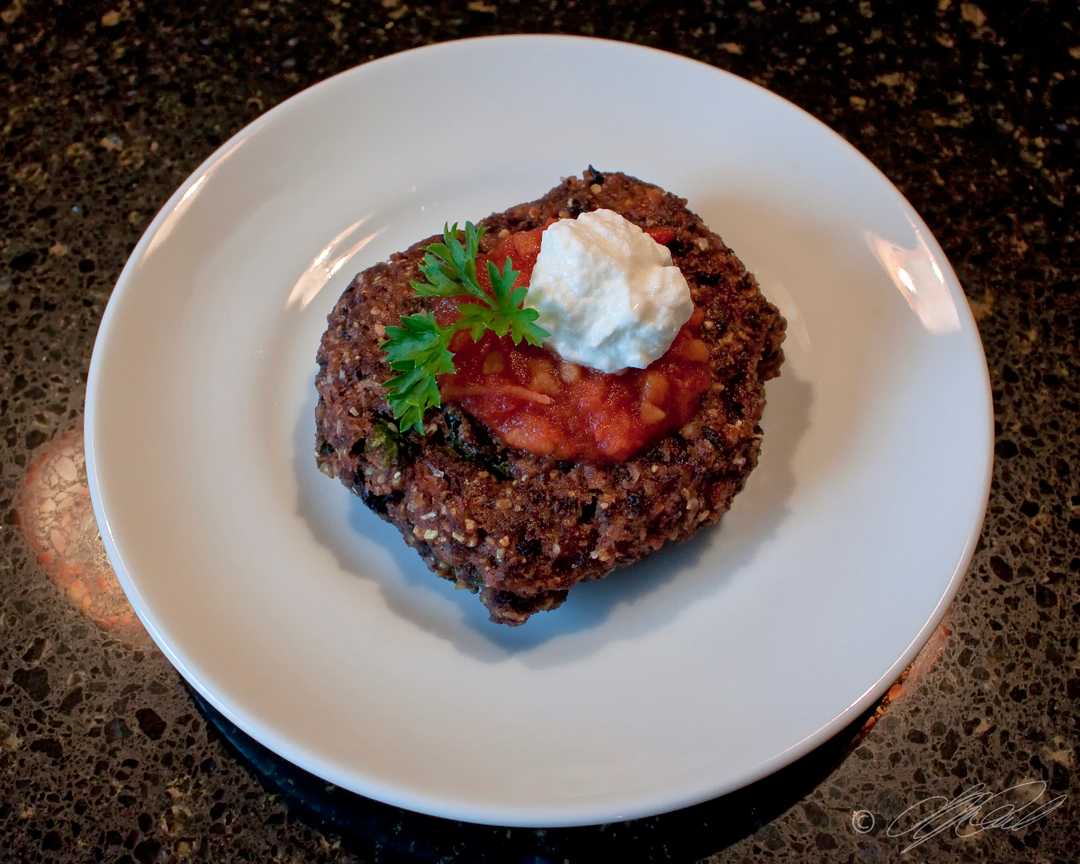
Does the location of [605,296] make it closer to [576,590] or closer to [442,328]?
[442,328]

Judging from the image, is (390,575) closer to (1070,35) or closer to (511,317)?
(511,317)

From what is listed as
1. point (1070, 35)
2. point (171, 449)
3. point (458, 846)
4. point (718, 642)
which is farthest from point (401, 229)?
point (1070, 35)

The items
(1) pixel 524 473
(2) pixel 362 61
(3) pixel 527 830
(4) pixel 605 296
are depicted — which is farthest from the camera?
(2) pixel 362 61

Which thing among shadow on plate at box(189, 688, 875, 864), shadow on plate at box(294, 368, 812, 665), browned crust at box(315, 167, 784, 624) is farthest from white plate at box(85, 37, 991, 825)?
shadow on plate at box(189, 688, 875, 864)

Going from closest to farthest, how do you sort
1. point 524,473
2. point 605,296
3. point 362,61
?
point 605,296 → point 524,473 → point 362,61

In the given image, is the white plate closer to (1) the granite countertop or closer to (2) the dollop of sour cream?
(1) the granite countertop

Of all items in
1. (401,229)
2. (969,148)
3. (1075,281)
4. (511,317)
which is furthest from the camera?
(969,148)

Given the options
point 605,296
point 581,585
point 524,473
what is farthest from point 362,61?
point 581,585

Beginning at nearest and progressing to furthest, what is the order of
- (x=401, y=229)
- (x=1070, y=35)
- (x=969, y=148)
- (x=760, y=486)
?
(x=760, y=486) → (x=401, y=229) → (x=969, y=148) → (x=1070, y=35)
